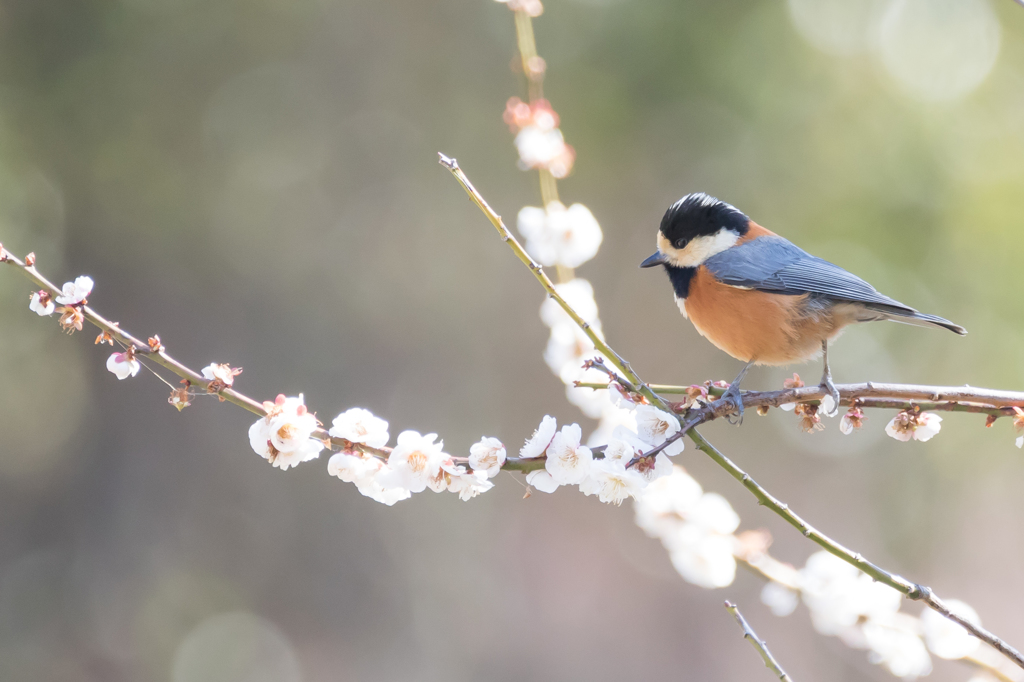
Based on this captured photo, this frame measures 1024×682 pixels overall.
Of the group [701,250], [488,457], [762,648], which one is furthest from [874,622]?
[488,457]

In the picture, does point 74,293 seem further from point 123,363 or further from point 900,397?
point 900,397

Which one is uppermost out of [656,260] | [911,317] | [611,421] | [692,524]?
[656,260]

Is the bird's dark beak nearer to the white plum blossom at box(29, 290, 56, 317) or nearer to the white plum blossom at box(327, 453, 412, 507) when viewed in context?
the white plum blossom at box(327, 453, 412, 507)

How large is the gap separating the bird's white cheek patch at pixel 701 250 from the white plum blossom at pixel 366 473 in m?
1.17

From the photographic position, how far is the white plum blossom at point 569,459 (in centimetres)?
109

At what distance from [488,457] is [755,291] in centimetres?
113

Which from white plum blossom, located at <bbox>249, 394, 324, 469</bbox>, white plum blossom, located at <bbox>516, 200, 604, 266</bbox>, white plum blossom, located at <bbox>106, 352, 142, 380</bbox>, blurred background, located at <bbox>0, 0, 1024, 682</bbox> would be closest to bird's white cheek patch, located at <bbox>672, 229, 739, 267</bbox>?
white plum blossom, located at <bbox>516, 200, 604, 266</bbox>

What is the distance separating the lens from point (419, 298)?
16.6ft

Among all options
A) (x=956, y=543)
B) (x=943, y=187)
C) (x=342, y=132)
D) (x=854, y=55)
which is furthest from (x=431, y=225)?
(x=956, y=543)

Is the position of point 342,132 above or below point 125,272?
above

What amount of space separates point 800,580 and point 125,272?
4.06m

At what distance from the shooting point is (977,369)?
15.9 feet

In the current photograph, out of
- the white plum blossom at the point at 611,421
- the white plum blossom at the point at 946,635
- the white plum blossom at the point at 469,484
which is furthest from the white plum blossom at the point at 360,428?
the white plum blossom at the point at 946,635

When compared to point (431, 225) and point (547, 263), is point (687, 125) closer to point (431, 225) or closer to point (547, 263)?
point (431, 225)
